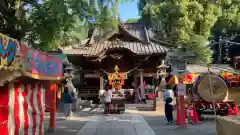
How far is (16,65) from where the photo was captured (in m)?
5.36

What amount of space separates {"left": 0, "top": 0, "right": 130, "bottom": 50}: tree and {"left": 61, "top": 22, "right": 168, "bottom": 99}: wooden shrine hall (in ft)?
44.9

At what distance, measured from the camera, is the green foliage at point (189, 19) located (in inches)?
1027

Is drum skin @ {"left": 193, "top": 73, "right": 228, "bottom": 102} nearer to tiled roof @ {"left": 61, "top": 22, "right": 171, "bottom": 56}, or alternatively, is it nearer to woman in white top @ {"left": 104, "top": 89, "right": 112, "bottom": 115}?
woman in white top @ {"left": 104, "top": 89, "right": 112, "bottom": 115}

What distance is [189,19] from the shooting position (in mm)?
26531

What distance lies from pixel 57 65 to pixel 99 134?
270cm

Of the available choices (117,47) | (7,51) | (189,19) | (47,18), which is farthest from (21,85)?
(189,19)

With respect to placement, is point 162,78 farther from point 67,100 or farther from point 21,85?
point 21,85

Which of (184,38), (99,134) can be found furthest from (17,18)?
(184,38)

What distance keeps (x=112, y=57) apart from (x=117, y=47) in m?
1.09

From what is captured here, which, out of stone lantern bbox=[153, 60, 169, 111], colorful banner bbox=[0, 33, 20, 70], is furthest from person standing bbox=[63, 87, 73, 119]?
colorful banner bbox=[0, 33, 20, 70]

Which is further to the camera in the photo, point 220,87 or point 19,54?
point 220,87

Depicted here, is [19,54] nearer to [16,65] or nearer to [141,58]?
[16,65]

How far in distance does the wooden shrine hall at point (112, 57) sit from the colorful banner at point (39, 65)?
14.1 meters

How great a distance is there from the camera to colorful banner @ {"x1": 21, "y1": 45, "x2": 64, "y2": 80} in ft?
19.3
